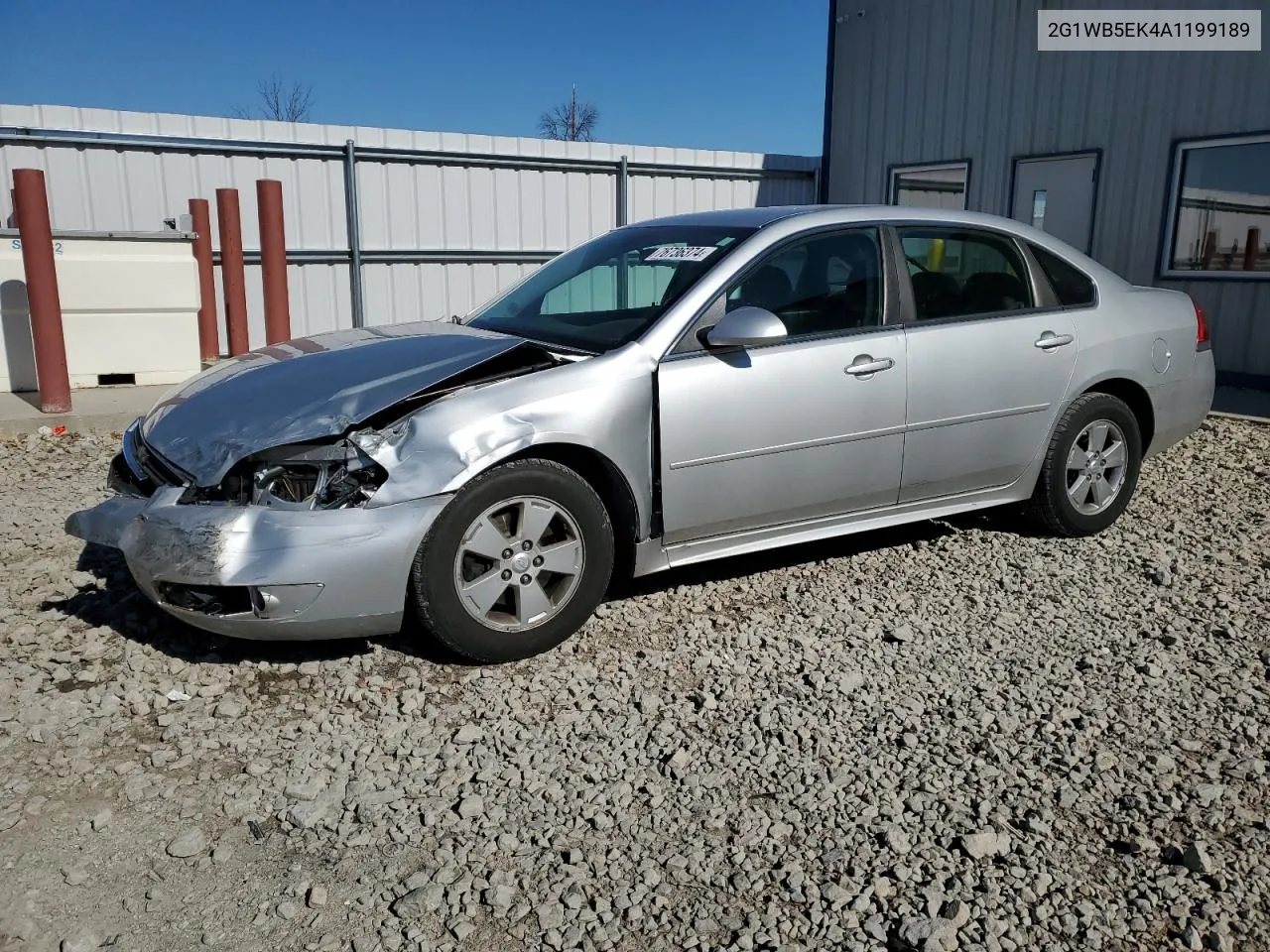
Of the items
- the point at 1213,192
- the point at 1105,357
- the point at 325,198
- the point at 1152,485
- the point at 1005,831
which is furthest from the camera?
the point at 325,198

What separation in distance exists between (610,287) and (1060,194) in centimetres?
868

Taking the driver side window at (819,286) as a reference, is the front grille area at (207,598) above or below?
below

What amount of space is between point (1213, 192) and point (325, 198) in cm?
925

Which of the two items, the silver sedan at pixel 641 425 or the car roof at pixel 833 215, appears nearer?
the silver sedan at pixel 641 425

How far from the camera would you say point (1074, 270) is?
4953 millimetres

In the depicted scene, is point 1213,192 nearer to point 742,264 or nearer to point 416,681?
point 742,264

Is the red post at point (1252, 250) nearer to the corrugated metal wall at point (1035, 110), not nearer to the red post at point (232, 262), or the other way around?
the corrugated metal wall at point (1035, 110)

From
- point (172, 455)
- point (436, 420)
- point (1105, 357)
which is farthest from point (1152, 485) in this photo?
point (172, 455)

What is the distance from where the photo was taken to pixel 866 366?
13.7 feet

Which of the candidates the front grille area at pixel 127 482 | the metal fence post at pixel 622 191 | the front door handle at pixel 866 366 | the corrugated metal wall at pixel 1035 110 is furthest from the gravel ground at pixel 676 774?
the metal fence post at pixel 622 191

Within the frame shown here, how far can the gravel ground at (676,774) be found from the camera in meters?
2.34

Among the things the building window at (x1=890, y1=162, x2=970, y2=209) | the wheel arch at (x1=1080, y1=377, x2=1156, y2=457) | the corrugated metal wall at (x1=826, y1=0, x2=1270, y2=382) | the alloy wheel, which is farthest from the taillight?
the building window at (x1=890, y1=162, x2=970, y2=209)

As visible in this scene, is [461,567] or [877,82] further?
[877,82]

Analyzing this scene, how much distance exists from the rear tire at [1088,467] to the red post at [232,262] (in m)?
7.79
